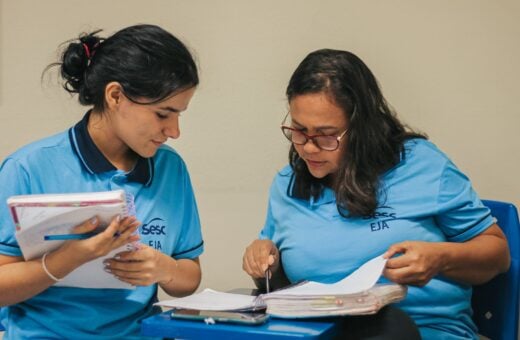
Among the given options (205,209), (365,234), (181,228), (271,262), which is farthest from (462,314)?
(205,209)

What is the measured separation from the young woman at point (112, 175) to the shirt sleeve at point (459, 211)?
0.65 metres

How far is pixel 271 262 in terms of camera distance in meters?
1.67

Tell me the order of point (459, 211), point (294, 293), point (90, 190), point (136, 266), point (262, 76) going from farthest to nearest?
point (262, 76)
point (459, 211)
point (90, 190)
point (136, 266)
point (294, 293)

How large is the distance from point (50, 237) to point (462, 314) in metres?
0.99

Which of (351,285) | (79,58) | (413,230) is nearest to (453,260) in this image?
(413,230)

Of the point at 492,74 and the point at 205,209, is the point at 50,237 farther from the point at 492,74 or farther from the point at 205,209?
the point at 492,74

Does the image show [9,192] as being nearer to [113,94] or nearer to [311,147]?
[113,94]

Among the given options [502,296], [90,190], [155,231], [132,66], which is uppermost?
[132,66]

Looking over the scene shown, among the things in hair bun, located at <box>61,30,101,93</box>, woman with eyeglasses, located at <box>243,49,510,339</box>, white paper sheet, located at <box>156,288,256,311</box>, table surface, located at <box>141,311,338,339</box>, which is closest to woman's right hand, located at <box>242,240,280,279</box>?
woman with eyeglasses, located at <box>243,49,510,339</box>

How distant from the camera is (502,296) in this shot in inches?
68.2

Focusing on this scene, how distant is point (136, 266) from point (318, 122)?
57cm

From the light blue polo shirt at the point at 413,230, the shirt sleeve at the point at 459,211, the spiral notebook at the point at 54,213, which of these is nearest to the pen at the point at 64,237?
the spiral notebook at the point at 54,213

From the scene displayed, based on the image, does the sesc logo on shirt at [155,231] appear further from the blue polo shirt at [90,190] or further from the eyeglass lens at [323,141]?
the eyeglass lens at [323,141]

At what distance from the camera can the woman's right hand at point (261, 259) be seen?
5.46 ft
